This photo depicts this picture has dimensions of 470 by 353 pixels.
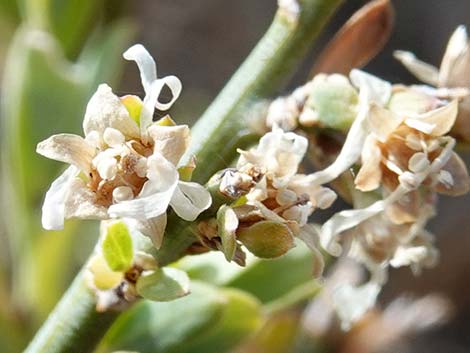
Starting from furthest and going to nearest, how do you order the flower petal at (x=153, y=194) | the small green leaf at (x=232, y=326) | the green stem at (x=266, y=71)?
the small green leaf at (x=232, y=326) < the green stem at (x=266, y=71) < the flower petal at (x=153, y=194)

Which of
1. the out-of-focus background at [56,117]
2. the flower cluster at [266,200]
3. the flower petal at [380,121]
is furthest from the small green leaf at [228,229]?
the out-of-focus background at [56,117]

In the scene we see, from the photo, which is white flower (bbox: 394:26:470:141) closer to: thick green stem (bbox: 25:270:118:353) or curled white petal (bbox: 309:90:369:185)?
curled white petal (bbox: 309:90:369:185)

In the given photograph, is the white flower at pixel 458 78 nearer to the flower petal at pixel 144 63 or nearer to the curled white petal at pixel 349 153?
the curled white petal at pixel 349 153

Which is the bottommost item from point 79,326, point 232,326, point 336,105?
point 232,326

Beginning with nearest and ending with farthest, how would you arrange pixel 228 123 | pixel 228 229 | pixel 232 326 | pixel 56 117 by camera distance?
1. pixel 228 229
2. pixel 228 123
3. pixel 232 326
4. pixel 56 117

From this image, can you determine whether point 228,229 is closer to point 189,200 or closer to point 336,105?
point 189,200

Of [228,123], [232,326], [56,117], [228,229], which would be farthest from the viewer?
[56,117]

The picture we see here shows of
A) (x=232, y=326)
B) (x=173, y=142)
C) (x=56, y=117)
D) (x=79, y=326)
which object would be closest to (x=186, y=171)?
(x=173, y=142)
